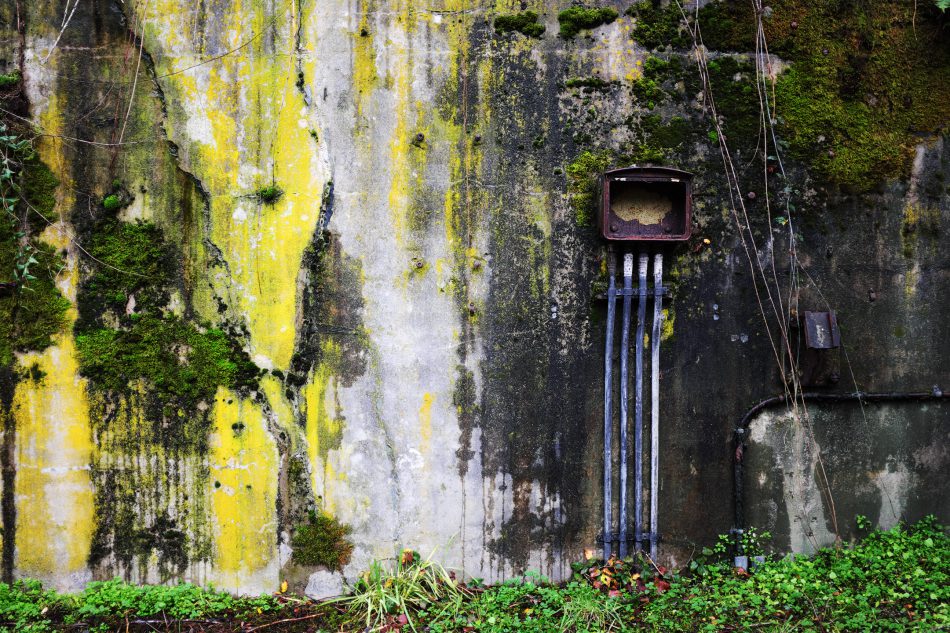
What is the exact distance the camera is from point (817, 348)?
13.4ft

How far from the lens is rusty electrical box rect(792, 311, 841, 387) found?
13.1 feet

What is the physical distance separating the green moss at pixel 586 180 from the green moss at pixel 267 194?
6.84 ft

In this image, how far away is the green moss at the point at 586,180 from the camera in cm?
412

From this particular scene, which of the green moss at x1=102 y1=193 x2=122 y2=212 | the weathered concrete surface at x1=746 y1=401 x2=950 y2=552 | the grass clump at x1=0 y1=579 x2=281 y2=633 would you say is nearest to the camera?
the grass clump at x1=0 y1=579 x2=281 y2=633

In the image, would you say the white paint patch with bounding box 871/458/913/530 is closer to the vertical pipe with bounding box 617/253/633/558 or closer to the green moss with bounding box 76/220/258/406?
the vertical pipe with bounding box 617/253/633/558

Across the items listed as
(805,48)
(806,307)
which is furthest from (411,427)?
(805,48)

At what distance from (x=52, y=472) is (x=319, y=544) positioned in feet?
6.49

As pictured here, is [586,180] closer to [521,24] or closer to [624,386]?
[521,24]

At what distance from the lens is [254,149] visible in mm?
4090

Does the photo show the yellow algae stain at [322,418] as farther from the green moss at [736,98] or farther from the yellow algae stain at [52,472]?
the green moss at [736,98]

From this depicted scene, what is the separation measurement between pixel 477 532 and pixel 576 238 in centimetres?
227

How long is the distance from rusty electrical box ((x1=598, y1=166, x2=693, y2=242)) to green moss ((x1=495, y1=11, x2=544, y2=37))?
1190mm

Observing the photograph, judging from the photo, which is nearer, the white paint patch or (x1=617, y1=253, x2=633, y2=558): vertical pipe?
(x1=617, y1=253, x2=633, y2=558): vertical pipe

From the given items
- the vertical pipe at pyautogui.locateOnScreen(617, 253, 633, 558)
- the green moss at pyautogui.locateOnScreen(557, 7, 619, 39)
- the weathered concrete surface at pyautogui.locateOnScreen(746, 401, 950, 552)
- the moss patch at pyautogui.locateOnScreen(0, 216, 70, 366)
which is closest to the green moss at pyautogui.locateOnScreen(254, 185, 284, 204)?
the moss patch at pyautogui.locateOnScreen(0, 216, 70, 366)
